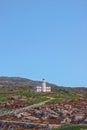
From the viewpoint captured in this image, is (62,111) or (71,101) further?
(71,101)

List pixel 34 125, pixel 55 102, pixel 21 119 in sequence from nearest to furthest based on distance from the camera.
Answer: pixel 34 125 → pixel 21 119 → pixel 55 102

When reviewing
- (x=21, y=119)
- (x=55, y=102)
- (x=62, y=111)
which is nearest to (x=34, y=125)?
(x=21, y=119)

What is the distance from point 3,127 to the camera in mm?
41250

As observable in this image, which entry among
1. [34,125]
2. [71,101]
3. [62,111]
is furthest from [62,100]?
[34,125]

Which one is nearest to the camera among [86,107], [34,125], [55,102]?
[34,125]

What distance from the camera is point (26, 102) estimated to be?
2239 inches

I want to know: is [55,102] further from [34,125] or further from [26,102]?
[34,125]

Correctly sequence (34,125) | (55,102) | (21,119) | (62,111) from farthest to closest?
(55,102) < (62,111) < (21,119) < (34,125)

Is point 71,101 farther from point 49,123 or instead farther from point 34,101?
point 49,123

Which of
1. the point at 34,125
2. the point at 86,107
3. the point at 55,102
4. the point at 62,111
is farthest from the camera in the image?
the point at 55,102

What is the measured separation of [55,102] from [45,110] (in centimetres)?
817

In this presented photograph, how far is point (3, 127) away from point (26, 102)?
15.7m

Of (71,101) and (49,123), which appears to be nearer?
(49,123)

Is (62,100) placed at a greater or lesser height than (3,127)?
greater
